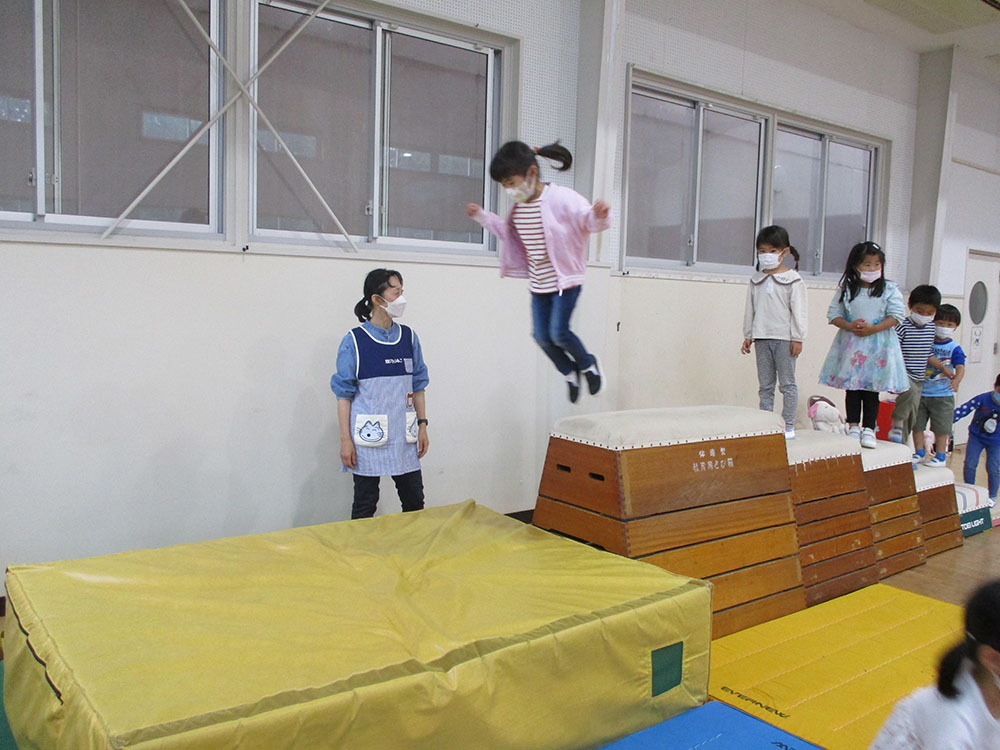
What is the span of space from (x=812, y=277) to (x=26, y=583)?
6.18 m

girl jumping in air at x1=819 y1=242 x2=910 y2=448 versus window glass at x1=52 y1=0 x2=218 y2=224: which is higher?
window glass at x1=52 y1=0 x2=218 y2=224

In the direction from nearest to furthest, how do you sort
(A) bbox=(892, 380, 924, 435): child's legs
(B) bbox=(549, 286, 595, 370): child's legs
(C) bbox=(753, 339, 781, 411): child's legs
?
(B) bbox=(549, 286, 595, 370): child's legs → (C) bbox=(753, 339, 781, 411): child's legs → (A) bbox=(892, 380, 924, 435): child's legs

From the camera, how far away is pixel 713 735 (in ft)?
7.37

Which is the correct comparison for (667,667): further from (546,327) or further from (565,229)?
(565,229)

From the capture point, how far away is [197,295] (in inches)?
138

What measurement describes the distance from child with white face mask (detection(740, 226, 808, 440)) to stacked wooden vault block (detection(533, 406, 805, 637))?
0.73m

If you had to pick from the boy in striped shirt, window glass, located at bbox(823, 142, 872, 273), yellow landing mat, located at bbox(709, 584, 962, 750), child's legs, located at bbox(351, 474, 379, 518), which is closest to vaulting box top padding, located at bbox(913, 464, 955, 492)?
the boy in striped shirt

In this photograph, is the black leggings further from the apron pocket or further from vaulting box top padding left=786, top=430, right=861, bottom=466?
the apron pocket

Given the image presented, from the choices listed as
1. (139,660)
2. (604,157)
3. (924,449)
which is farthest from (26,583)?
(924,449)

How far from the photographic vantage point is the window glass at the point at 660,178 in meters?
5.34

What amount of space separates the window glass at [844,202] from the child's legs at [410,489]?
4.98 m

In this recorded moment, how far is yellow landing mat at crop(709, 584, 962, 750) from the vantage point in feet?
8.04

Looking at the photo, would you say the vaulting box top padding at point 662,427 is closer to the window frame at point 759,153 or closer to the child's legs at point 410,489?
the child's legs at point 410,489

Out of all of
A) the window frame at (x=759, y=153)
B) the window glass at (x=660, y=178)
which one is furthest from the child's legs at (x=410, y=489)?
the window glass at (x=660, y=178)
